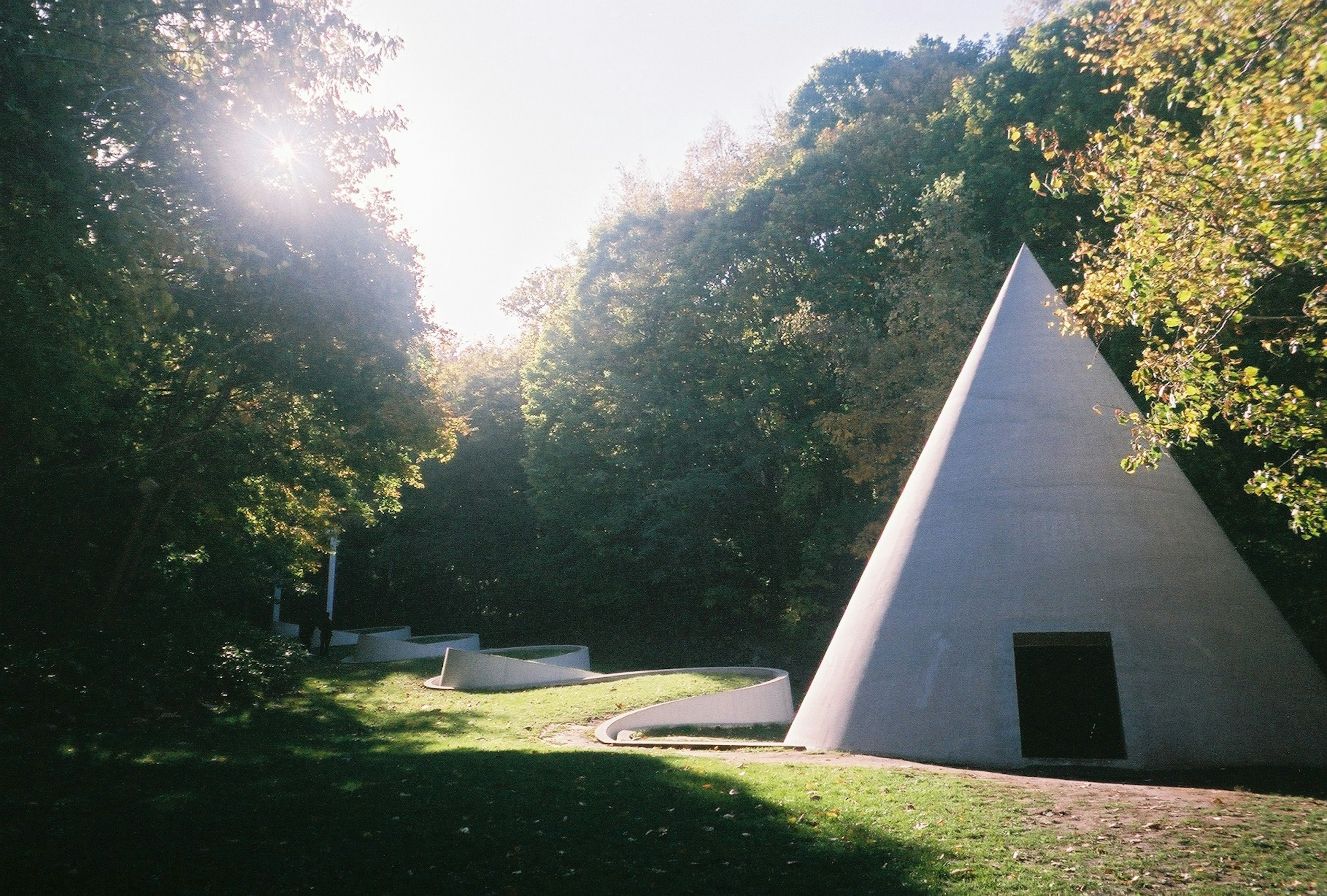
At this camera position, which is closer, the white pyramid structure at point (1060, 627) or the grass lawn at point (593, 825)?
the grass lawn at point (593, 825)

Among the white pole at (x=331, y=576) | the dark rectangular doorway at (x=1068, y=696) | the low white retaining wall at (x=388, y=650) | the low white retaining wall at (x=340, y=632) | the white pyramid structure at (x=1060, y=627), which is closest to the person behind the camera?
the white pyramid structure at (x=1060, y=627)

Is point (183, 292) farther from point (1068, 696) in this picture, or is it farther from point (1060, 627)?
point (1068, 696)

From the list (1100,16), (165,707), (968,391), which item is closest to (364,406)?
(165,707)

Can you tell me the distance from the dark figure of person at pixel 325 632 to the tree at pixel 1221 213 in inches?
846

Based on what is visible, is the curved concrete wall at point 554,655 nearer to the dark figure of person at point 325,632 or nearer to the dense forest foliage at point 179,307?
Answer: the dark figure of person at point 325,632

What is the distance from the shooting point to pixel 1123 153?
10.0 metres

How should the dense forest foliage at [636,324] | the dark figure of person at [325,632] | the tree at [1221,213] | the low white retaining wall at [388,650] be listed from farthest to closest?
the low white retaining wall at [388,650] < the dark figure of person at [325,632] < the dense forest foliage at [636,324] < the tree at [1221,213]

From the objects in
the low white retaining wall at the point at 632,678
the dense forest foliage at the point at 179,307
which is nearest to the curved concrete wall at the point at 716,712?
the low white retaining wall at the point at 632,678

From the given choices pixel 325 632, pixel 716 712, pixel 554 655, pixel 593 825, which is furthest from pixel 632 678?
pixel 593 825

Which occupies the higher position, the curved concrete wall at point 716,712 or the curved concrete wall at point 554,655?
the curved concrete wall at point 554,655

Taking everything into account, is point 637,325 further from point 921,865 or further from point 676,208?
point 921,865

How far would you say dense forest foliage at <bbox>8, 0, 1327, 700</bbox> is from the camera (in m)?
7.78

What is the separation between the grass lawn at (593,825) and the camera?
16.6 feet

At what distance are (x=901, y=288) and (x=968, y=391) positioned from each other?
480 inches
